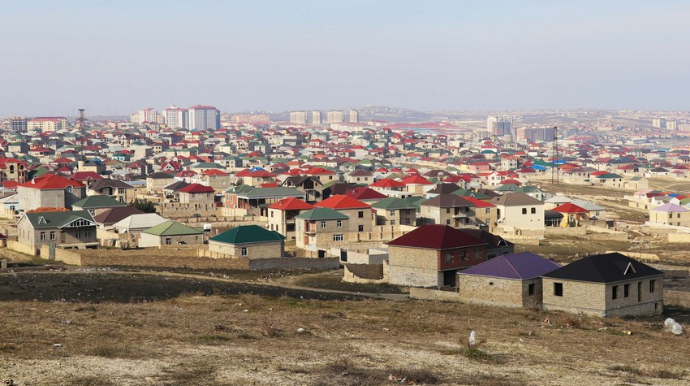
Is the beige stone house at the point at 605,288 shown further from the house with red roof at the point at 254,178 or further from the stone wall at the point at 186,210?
the house with red roof at the point at 254,178

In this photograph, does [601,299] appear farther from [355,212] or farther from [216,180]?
[216,180]

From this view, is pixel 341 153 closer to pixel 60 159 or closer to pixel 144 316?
pixel 60 159

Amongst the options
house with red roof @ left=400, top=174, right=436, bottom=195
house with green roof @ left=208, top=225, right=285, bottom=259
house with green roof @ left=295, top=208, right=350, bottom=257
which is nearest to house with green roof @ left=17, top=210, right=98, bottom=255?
house with green roof @ left=208, top=225, right=285, bottom=259

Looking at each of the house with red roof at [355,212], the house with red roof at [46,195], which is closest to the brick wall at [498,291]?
the house with red roof at [355,212]

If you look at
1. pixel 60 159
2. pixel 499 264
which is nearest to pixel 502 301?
pixel 499 264

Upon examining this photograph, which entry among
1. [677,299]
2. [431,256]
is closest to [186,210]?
[431,256]

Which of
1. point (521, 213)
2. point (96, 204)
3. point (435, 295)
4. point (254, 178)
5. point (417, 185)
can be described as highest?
point (96, 204)
